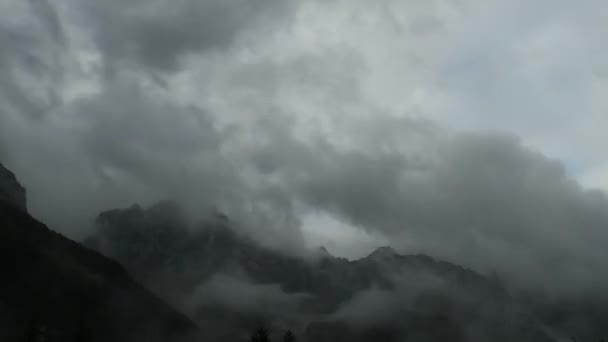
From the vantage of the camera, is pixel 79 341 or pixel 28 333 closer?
pixel 28 333

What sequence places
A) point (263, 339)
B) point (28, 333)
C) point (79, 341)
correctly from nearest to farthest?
point (28, 333)
point (79, 341)
point (263, 339)

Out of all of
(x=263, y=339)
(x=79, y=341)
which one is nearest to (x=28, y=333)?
(x=79, y=341)

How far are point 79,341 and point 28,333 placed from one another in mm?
35123

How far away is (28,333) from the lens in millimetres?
122062

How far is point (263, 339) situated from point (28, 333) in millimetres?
69194

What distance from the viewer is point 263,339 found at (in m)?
176

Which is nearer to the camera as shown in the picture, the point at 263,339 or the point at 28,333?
the point at 28,333

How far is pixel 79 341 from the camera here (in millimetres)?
155625

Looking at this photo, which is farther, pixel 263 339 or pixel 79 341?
pixel 263 339

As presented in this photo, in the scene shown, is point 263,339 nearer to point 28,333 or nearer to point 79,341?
point 79,341

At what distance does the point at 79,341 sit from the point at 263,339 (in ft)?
155

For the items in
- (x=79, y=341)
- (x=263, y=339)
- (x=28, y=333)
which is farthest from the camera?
(x=263, y=339)

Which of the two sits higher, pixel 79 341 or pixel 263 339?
pixel 263 339
